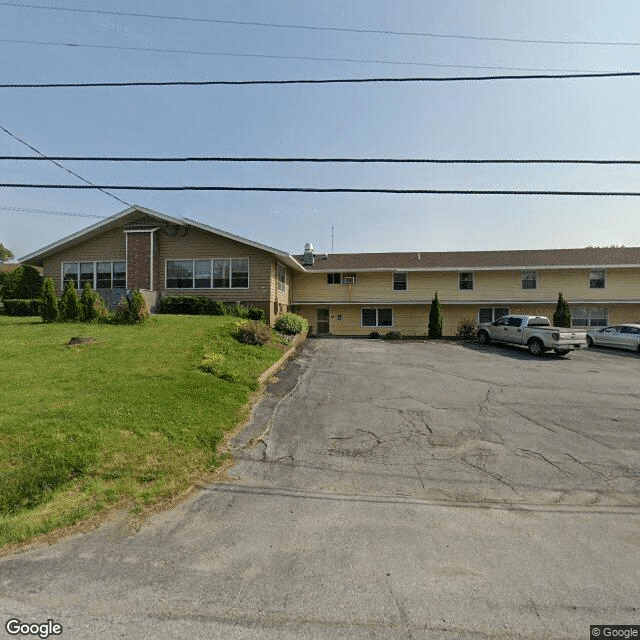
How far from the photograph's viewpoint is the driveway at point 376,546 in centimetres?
260

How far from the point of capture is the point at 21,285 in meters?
24.5

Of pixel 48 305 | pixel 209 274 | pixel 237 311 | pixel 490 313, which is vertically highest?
pixel 209 274

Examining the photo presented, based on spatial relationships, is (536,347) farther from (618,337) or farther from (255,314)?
(255,314)

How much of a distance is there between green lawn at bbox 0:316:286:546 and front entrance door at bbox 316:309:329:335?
49.6ft

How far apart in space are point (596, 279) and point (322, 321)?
19.7 metres

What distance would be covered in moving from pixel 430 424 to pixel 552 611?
4.38m

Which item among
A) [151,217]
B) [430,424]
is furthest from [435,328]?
[151,217]

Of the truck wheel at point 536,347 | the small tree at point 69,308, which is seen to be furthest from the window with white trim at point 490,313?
the small tree at point 69,308

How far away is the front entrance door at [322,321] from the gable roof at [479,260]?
315cm

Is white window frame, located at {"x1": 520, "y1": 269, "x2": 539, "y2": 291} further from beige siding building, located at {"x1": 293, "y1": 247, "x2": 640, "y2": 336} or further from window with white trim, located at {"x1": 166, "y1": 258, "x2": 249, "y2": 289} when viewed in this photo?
window with white trim, located at {"x1": 166, "y1": 258, "x2": 249, "y2": 289}

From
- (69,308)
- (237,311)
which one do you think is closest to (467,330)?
(237,311)

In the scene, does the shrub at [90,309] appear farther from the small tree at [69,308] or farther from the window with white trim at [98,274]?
the window with white trim at [98,274]

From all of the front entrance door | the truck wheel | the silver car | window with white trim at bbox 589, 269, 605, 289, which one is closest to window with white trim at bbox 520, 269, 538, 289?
window with white trim at bbox 589, 269, 605, 289

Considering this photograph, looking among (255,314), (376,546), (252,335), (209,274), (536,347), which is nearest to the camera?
(376,546)
